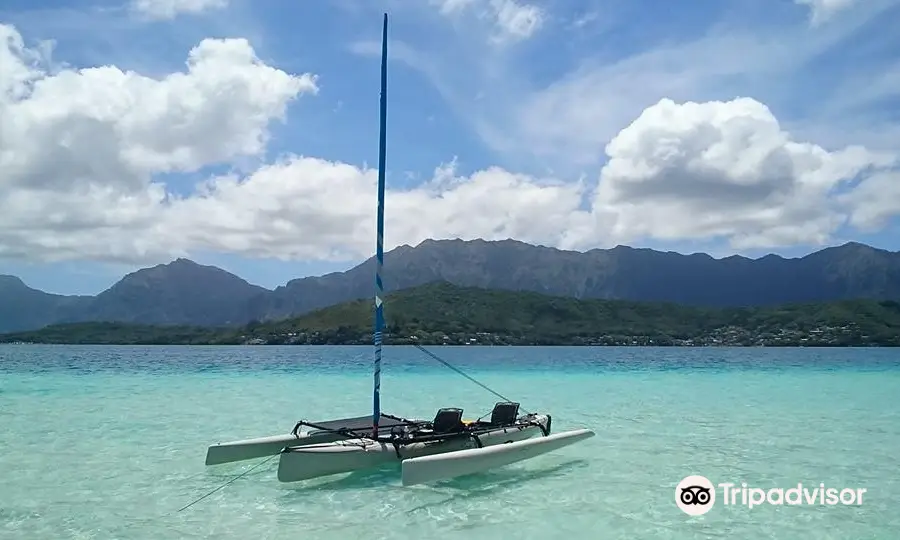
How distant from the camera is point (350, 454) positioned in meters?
16.8

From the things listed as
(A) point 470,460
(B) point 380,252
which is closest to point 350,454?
(A) point 470,460

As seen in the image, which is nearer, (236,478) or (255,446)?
(236,478)

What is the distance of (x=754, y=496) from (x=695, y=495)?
135 cm

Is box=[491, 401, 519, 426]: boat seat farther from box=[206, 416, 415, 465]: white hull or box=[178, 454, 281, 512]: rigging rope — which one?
box=[178, 454, 281, 512]: rigging rope

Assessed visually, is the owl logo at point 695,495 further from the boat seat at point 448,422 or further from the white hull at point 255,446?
the white hull at point 255,446

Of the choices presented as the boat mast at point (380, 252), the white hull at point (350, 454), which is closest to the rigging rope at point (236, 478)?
the white hull at point (350, 454)

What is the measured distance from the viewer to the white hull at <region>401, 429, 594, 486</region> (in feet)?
52.4

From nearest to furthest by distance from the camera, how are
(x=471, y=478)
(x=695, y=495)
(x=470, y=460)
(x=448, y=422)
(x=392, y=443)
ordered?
(x=695, y=495)
(x=470, y=460)
(x=392, y=443)
(x=471, y=478)
(x=448, y=422)

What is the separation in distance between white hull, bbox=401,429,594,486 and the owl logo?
12.7 feet

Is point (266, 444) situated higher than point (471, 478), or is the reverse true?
point (266, 444)

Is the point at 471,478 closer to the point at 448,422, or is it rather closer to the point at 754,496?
the point at 448,422

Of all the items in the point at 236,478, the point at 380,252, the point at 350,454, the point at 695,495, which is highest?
the point at 380,252

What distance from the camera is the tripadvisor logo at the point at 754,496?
50.6 feet

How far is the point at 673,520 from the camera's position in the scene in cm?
1439
